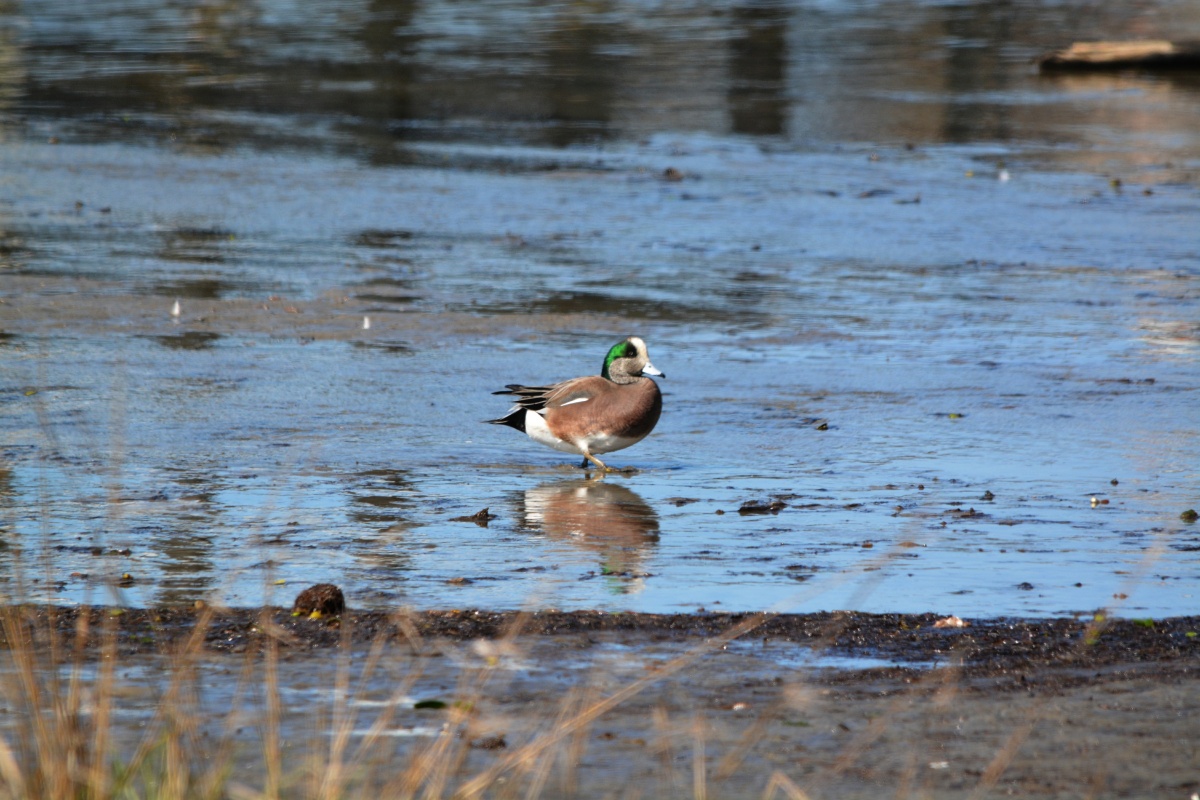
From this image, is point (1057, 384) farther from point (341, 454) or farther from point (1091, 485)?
point (341, 454)

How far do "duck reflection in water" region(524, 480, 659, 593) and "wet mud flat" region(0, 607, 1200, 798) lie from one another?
33.0 inches

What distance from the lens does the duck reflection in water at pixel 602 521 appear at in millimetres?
6422

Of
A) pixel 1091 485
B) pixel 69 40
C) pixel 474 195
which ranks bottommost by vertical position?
pixel 1091 485

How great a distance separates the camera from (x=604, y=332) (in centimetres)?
1031

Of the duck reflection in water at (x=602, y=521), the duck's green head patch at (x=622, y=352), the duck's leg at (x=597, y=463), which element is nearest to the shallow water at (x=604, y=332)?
the duck reflection in water at (x=602, y=521)

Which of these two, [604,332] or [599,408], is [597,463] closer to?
[599,408]

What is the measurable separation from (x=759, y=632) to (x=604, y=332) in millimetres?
5041

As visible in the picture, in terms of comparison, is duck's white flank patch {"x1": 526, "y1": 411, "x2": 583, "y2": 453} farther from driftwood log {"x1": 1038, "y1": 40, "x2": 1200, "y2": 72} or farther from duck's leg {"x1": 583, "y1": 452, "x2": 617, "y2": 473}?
driftwood log {"x1": 1038, "y1": 40, "x2": 1200, "y2": 72}

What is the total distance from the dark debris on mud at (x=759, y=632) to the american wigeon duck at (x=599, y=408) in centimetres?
217

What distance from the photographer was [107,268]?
11695 mm

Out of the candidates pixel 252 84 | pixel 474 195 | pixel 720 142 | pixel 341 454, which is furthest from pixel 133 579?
pixel 252 84

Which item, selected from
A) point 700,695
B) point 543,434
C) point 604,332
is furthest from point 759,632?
point 604,332

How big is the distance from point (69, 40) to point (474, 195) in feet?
44.9

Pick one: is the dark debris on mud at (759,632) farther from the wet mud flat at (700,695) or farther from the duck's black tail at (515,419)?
the duck's black tail at (515,419)
